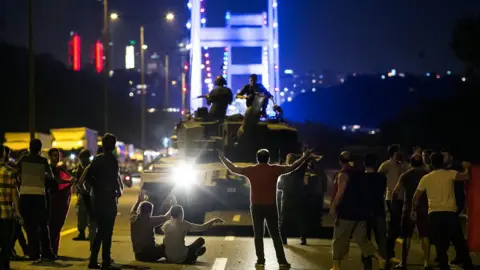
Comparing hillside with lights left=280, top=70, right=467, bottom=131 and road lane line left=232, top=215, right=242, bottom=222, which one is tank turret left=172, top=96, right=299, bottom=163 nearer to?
road lane line left=232, top=215, right=242, bottom=222

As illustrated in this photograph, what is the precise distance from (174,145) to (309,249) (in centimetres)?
747

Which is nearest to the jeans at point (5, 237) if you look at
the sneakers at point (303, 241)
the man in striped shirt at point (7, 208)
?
the man in striped shirt at point (7, 208)

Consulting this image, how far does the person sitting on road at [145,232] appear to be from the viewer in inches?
506

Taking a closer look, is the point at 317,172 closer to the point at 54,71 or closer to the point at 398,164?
the point at 398,164

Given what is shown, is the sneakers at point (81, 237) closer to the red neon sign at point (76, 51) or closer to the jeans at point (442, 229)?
the jeans at point (442, 229)

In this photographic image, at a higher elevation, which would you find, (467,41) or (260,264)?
(467,41)

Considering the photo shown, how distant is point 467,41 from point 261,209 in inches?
A: 1398

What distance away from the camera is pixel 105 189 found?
1169cm

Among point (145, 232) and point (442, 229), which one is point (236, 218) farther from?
point (442, 229)

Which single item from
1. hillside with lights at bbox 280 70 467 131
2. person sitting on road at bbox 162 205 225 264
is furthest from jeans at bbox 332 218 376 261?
hillside with lights at bbox 280 70 467 131

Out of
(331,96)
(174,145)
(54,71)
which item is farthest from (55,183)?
(331,96)

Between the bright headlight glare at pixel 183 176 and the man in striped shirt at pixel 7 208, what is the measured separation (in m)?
7.21

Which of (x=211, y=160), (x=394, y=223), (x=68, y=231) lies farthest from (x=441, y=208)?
(x=68, y=231)

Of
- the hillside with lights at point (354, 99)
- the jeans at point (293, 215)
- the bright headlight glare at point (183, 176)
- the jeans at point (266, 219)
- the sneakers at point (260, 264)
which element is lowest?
the sneakers at point (260, 264)
